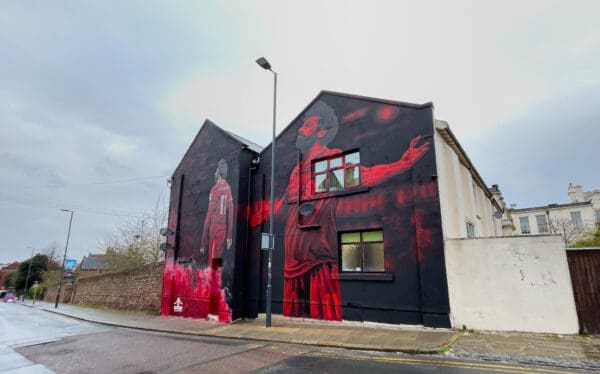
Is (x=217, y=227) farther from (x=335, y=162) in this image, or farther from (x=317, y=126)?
Answer: (x=317, y=126)

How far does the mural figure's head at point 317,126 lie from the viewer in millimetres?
13531

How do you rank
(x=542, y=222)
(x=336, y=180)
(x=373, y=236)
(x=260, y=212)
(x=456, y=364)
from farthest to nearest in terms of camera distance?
(x=542, y=222)
(x=260, y=212)
(x=336, y=180)
(x=373, y=236)
(x=456, y=364)

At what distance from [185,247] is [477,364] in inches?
596

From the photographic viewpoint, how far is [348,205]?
40.3ft

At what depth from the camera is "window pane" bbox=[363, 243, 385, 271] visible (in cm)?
1131

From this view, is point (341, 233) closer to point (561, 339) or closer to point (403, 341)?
point (403, 341)

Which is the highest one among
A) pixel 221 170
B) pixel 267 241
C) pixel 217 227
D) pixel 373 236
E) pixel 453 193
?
pixel 221 170

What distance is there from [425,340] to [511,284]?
3236 mm

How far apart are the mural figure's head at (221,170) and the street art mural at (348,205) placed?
347 cm

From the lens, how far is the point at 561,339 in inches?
311

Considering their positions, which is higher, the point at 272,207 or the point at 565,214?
the point at 565,214

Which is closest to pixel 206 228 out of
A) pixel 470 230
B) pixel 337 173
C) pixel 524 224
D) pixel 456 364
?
pixel 337 173

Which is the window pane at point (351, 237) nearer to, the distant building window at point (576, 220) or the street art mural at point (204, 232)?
the street art mural at point (204, 232)

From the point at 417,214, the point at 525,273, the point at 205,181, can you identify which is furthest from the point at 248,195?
the point at 525,273
